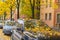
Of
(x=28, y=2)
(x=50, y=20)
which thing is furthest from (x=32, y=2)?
(x=50, y=20)

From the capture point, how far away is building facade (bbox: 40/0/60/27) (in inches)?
1513

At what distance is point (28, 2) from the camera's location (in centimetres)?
3656

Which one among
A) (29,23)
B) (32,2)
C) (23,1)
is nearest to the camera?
(29,23)

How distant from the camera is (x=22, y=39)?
437 inches

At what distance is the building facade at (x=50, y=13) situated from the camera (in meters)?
38.4

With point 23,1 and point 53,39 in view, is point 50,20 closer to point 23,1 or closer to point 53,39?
point 23,1

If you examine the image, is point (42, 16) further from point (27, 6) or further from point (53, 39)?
point (53, 39)

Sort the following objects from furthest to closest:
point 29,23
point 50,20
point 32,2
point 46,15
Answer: point 46,15
point 50,20
point 32,2
point 29,23

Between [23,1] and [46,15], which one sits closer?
[23,1]

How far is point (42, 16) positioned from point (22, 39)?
34859 millimetres

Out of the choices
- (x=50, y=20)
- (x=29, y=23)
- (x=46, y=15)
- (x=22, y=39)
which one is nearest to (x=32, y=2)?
(x=50, y=20)

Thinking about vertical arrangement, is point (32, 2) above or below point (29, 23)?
above

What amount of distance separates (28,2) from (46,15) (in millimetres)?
8226

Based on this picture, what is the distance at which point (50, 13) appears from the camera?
40719mm
